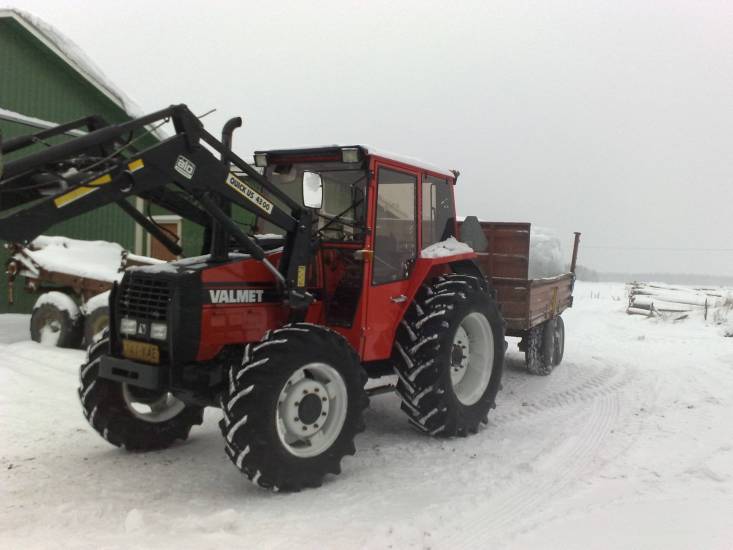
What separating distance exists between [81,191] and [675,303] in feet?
62.1

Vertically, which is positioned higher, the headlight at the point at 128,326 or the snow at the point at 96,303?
the headlight at the point at 128,326

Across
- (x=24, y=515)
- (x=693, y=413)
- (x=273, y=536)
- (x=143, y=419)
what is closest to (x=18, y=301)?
(x=143, y=419)

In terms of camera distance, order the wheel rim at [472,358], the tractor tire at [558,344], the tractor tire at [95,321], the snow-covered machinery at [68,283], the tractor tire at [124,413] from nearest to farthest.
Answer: the tractor tire at [124,413] → the wheel rim at [472,358] → the tractor tire at [95,321] → the snow-covered machinery at [68,283] → the tractor tire at [558,344]

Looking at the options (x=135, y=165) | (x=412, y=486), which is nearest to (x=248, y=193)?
(x=135, y=165)

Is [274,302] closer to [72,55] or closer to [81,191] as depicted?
[81,191]

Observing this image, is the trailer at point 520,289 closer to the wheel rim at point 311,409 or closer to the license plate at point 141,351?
the wheel rim at point 311,409

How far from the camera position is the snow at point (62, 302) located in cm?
892

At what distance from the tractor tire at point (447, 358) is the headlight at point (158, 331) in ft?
6.46

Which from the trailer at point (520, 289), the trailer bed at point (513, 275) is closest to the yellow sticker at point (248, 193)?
the trailer at point (520, 289)

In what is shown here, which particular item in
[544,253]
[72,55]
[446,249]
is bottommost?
[544,253]

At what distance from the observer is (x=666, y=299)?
757 inches

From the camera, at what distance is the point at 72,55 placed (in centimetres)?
1267

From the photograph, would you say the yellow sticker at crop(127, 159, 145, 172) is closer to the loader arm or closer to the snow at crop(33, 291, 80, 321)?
the loader arm

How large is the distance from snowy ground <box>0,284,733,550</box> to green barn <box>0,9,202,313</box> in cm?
704
